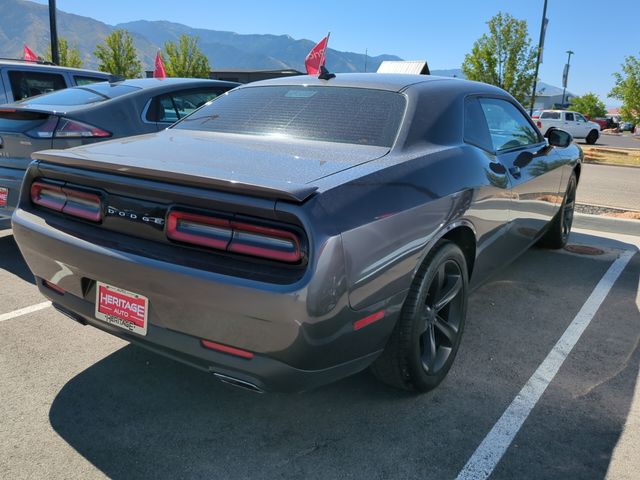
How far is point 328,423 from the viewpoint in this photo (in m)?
2.44

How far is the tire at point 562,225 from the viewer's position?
202 inches

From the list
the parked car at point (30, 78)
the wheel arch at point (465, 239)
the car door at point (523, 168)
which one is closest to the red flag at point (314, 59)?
the parked car at point (30, 78)

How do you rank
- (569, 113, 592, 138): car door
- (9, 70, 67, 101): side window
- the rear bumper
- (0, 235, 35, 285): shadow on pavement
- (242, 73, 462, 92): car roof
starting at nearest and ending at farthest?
the rear bumper → (242, 73, 462, 92): car roof → (0, 235, 35, 285): shadow on pavement → (9, 70, 67, 101): side window → (569, 113, 592, 138): car door

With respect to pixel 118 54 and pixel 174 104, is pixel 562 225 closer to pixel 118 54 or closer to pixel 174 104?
pixel 174 104

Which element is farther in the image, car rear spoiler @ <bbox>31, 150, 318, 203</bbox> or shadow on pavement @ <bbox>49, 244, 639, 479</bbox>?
shadow on pavement @ <bbox>49, 244, 639, 479</bbox>

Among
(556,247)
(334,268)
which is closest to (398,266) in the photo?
(334,268)

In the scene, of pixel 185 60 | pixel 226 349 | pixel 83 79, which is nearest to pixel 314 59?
pixel 83 79

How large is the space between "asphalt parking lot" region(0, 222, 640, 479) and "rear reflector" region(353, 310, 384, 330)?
1.89ft

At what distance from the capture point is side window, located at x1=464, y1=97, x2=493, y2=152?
3107mm

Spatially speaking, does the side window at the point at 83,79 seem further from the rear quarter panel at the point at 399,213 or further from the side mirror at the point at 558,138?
the rear quarter panel at the point at 399,213

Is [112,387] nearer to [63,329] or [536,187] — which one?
[63,329]

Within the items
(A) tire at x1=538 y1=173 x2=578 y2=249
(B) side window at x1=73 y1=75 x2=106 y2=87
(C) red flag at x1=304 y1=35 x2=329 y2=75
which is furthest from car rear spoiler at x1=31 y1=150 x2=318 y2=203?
(C) red flag at x1=304 y1=35 x2=329 y2=75

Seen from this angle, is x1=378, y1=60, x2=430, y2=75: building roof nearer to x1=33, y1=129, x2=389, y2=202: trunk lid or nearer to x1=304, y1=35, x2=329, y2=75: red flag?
x1=304, y1=35, x2=329, y2=75: red flag

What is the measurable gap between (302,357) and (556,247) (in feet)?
14.1
